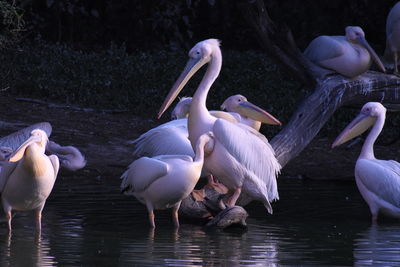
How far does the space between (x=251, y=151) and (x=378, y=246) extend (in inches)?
53.9

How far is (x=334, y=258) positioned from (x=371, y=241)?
0.66 meters

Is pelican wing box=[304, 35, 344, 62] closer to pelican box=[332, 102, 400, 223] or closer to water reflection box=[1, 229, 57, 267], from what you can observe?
pelican box=[332, 102, 400, 223]

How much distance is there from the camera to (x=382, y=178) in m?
7.16

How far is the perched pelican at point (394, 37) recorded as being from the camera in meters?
8.84

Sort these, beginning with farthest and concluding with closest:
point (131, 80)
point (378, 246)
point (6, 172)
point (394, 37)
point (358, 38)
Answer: point (131, 80), point (394, 37), point (358, 38), point (6, 172), point (378, 246)

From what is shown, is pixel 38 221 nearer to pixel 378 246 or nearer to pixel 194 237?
pixel 194 237

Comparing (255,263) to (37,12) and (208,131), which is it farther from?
(37,12)

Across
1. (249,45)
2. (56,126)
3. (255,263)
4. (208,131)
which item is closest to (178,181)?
(208,131)

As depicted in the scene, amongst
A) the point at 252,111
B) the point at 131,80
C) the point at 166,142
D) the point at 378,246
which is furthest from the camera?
the point at 131,80

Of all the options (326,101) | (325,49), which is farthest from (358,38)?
(326,101)

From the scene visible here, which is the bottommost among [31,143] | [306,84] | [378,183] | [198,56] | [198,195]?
[198,195]

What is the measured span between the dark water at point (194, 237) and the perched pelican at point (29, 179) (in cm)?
17

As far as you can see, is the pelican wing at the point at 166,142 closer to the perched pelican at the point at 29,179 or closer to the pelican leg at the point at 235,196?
the pelican leg at the point at 235,196

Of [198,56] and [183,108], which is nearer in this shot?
[198,56]
